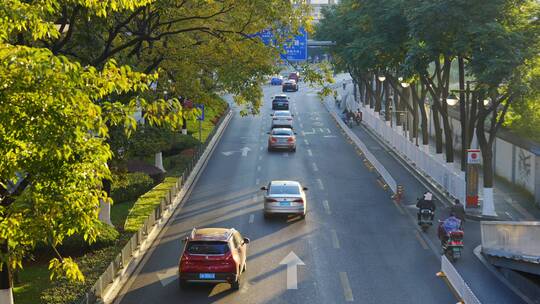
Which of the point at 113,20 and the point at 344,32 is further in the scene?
the point at 344,32

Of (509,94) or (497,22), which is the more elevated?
(497,22)

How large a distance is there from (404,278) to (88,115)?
13.2m

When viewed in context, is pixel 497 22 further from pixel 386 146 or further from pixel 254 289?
pixel 386 146

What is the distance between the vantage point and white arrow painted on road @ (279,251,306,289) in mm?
21670

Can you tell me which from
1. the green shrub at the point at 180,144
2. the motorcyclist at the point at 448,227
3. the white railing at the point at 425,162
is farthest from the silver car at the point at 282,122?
the motorcyclist at the point at 448,227

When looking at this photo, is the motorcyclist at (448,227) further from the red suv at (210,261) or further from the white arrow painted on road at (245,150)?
the white arrow painted on road at (245,150)

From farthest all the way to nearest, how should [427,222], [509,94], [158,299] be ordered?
[509,94] < [427,222] < [158,299]

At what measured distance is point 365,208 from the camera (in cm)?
3303

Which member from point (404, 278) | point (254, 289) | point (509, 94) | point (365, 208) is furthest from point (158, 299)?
point (509, 94)

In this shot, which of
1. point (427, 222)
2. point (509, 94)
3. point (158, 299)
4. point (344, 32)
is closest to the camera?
point (158, 299)

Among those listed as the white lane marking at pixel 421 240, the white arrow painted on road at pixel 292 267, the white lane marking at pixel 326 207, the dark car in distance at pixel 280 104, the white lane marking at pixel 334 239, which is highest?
the dark car in distance at pixel 280 104

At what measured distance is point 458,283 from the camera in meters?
20.7

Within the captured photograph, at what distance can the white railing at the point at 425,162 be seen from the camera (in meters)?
34.9

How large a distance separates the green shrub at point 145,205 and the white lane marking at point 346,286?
8.42 meters
